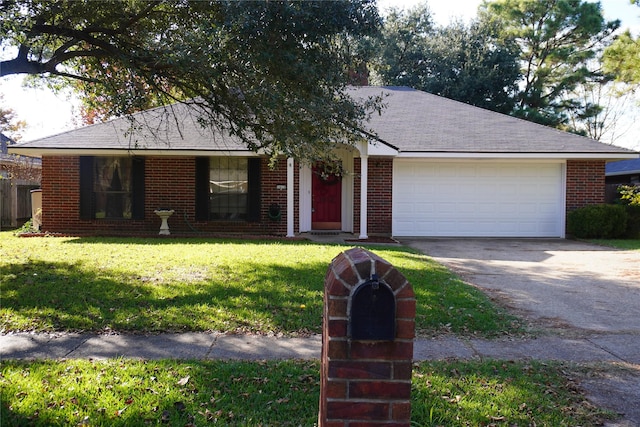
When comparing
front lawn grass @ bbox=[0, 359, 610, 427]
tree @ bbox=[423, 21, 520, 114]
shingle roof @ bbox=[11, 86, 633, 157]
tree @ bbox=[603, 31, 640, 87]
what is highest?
tree @ bbox=[423, 21, 520, 114]

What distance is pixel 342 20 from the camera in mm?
7617

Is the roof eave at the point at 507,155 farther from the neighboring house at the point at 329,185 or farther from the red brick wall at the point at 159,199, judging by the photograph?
the red brick wall at the point at 159,199

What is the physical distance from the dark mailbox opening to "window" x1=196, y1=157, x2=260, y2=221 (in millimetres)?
11997

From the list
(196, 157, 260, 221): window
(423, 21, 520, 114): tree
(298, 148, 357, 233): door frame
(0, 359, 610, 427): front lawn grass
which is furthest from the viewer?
(423, 21, 520, 114): tree

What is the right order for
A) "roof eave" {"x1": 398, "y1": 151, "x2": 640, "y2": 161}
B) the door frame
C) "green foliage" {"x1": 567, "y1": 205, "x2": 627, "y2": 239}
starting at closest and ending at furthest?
"roof eave" {"x1": 398, "y1": 151, "x2": 640, "y2": 161}, "green foliage" {"x1": 567, "y1": 205, "x2": 627, "y2": 239}, the door frame

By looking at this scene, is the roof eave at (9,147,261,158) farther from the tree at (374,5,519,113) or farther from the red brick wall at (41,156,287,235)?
the tree at (374,5,519,113)

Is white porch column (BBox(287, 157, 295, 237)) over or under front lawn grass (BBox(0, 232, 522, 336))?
over

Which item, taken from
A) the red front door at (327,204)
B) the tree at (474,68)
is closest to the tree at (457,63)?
the tree at (474,68)

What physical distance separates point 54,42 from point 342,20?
5800 mm

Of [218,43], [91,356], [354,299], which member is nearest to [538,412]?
[354,299]

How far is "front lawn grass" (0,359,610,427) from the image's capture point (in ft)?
10.7

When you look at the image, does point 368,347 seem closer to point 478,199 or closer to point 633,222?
point 478,199

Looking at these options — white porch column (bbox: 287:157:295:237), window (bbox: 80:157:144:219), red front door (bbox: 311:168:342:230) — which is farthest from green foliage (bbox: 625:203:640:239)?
window (bbox: 80:157:144:219)

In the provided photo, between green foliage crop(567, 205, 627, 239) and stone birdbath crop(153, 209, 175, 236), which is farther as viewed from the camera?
green foliage crop(567, 205, 627, 239)
